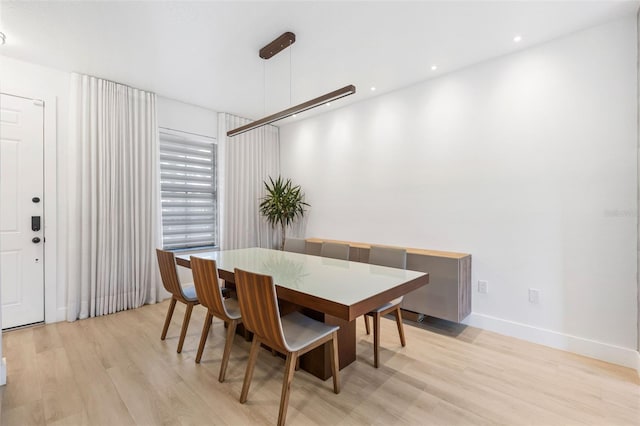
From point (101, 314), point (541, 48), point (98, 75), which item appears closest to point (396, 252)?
point (541, 48)

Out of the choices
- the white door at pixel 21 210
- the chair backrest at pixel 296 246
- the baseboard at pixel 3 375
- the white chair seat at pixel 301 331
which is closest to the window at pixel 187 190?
the white door at pixel 21 210

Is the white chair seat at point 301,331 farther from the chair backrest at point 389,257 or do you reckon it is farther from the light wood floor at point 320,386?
the chair backrest at point 389,257

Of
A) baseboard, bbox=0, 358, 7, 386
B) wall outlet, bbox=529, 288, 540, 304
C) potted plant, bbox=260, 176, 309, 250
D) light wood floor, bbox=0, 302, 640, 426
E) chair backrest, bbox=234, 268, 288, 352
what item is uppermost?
potted plant, bbox=260, 176, 309, 250

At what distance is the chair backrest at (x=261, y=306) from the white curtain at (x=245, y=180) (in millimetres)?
3174

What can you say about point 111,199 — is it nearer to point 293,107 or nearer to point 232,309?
point 232,309

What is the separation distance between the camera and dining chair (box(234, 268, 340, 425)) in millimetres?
1710

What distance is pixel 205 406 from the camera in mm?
1935

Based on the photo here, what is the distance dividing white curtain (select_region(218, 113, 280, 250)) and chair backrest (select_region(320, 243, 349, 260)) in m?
2.16

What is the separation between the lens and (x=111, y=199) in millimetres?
3682

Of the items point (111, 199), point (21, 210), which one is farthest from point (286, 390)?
point (21, 210)

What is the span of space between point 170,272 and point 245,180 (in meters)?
2.68

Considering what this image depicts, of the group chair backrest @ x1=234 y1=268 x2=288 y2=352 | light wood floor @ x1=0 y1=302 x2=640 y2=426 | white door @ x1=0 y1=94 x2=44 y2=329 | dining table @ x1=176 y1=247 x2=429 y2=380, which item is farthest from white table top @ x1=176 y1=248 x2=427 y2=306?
white door @ x1=0 y1=94 x2=44 y2=329

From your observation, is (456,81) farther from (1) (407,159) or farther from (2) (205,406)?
(2) (205,406)

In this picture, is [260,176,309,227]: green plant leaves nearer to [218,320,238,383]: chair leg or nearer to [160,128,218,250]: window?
[160,128,218,250]: window
